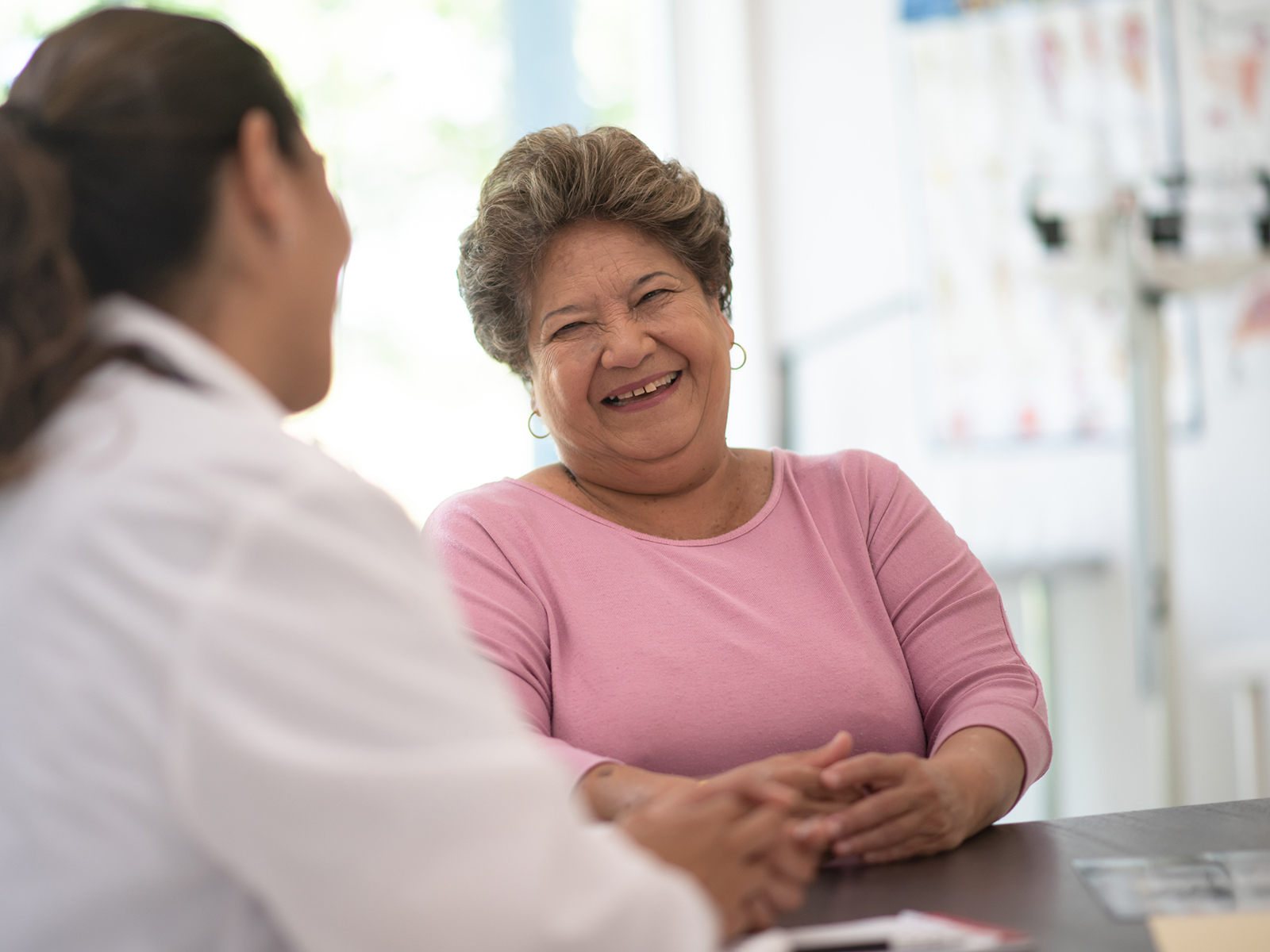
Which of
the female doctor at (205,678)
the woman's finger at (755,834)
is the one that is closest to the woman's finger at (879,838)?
the woman's finger at (755,834)

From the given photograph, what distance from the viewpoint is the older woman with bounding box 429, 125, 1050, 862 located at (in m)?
1.33

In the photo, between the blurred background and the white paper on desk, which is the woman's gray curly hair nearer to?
the white paper on desk

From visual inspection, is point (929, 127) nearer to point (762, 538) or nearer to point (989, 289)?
point (989, 289)

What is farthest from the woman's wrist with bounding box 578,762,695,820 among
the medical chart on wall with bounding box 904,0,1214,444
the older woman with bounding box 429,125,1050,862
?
the medical chart on wall with bounding box 904,0,1214,444

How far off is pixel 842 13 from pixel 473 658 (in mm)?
2872

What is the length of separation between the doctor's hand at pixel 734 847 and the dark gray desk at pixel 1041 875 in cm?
6

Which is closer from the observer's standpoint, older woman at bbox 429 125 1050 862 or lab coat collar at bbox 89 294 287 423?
lab coat collar at bbox 89 294 287 423

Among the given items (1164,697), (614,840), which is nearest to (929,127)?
(1164,697)

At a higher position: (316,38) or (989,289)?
(316,38)

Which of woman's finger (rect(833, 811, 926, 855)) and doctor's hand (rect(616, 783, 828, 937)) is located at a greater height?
doctor's hand (rect(616, 783, 828, 937))

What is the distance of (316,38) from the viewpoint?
2887mm

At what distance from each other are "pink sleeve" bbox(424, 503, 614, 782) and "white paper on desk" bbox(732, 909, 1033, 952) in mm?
459

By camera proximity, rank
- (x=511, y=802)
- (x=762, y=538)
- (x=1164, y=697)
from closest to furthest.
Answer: (x=511, y=802) < (x=762, y=538) < (x=1164, y=697)

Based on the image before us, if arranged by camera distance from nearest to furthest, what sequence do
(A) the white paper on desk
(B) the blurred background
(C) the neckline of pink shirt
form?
(A) the white paper on desk, (C) the neckline of pink shirt, (B) the blurred background
